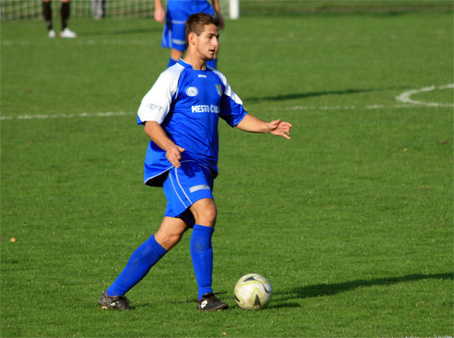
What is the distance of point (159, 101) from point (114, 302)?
Answer: 1306 millimetres

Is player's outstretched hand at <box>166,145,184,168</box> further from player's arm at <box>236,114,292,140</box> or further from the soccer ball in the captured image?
the soccer ball

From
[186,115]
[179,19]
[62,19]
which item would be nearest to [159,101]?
[186,115]

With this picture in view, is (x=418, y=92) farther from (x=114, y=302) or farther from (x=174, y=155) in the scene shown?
(x=174, y=155)

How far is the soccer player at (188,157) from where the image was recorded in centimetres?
485

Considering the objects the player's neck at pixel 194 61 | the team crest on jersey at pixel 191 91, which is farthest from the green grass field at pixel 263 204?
the player's neck at pixel 194 61

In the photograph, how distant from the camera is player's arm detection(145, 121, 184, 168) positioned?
455 cm

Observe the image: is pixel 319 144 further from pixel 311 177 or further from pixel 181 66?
pixel 181 66

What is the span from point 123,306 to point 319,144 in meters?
5.34

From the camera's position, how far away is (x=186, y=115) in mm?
4980

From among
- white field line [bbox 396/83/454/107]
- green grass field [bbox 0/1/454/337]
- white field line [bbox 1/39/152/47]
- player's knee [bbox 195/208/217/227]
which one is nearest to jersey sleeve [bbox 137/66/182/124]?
player's knee [bbox 195/208/217/227]

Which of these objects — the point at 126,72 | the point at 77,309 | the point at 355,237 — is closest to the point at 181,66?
the point at 77,309

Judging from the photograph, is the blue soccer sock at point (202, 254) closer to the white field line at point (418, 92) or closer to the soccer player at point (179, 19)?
the soccer player at point (179, 19)

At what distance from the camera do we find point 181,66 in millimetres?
5000

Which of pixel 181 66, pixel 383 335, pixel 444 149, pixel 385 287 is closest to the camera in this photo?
pixel 383 335
